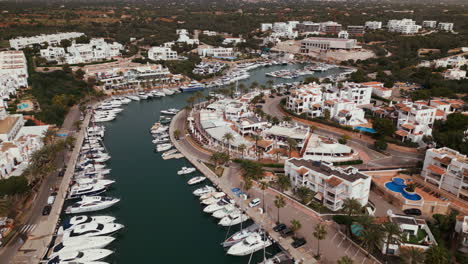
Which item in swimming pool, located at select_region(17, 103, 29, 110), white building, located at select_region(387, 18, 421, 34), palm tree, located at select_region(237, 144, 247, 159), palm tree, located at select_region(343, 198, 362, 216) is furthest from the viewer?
white building, located at select_region(387, 18, 421, 34)

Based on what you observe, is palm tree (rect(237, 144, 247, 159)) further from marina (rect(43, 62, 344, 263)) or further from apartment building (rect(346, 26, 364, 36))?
apartment building (rect(346, 26, 364, 36))

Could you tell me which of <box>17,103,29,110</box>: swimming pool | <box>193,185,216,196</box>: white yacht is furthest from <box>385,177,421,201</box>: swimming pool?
<box>17,103,29,110</box>: swimming pool

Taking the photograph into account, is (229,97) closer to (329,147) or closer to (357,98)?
(357,98)

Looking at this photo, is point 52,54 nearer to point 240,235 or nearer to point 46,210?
point 46,210

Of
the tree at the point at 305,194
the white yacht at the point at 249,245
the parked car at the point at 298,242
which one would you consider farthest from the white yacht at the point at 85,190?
the parked car at the point at 298,242

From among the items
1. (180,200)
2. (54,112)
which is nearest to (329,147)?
(180,200)

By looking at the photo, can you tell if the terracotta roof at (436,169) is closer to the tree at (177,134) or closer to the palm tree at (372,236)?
the palm tree at (372,236)
